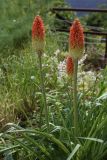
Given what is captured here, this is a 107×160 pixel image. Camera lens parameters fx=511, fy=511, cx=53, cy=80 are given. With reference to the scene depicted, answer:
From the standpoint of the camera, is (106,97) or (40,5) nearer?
(106,97)

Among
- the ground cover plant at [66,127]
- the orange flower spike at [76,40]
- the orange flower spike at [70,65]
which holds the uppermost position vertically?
the orange flower spike at [76,40]

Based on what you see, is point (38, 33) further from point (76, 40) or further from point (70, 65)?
point (70, 65)

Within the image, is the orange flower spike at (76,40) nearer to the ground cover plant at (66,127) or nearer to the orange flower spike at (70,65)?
the ground cover plant at (66,127)

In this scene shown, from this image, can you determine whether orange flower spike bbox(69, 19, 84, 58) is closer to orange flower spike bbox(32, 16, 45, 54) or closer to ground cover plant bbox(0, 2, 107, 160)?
ground cover plant bbox(0, 2, 107, 160)

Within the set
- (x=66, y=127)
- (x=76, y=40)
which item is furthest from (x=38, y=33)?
(x=66, y=127)

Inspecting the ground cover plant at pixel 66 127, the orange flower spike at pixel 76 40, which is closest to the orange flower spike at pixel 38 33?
the ground cover plant at pixel 66 127

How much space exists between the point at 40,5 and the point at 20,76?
402 centimetres

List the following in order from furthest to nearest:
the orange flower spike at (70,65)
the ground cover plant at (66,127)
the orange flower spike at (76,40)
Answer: the orange flower spike at (70,65)
the ground cover plant at (66,127)
the orange flower spike at (76,40)

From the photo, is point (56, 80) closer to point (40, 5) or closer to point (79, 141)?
point (79, 141)

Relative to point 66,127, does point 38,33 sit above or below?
above

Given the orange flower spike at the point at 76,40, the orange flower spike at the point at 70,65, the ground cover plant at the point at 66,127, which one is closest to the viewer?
the orange flower spike at the point at 76,40

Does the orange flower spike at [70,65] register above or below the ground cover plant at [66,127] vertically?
above

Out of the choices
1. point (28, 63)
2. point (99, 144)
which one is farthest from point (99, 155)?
point (28, 63)

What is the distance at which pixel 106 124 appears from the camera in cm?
282
